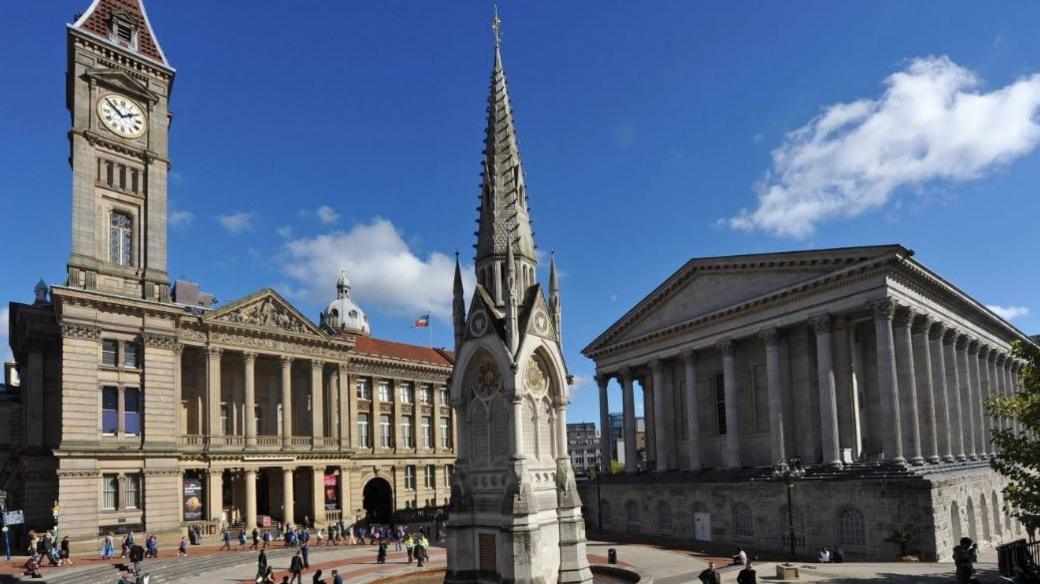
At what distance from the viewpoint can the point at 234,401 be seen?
2261 inches

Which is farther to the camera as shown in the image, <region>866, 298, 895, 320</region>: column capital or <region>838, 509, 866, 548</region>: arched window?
<region>866, 298, 895, 320</region>: column capital

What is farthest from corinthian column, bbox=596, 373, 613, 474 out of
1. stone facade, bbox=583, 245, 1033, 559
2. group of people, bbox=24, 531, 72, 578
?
group of people, bbox=24, 531, 72, 578

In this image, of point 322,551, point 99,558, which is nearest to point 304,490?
point 322,551

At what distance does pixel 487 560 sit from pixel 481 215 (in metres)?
11.4

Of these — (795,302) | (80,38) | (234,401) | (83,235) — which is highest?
(80,38)

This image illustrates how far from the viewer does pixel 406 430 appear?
71625mm

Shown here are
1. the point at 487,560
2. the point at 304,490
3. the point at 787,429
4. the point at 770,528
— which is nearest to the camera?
the point at 487,560

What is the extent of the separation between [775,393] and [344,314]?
2334 inches

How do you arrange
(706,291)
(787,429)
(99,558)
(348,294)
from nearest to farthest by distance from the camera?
Answer: (99,558) → (787,429) → (706,291) → (348,294)

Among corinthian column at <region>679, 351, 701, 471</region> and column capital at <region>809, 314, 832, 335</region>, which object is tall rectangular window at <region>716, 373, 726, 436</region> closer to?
corinthian column at <region>679, 351, 701, 471</region>

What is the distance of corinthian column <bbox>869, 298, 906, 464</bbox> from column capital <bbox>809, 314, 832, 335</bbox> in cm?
300

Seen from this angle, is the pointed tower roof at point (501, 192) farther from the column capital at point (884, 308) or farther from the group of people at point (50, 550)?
the group of people at point (50, 550)

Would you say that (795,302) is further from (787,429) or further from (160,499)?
(160,499)

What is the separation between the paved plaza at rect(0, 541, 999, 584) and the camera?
103ft
